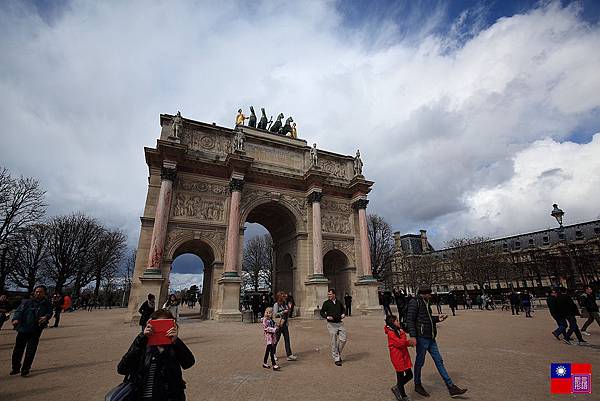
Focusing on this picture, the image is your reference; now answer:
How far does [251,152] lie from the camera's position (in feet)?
78.2

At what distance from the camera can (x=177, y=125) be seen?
20547 mm

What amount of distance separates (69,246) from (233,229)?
2655 cm

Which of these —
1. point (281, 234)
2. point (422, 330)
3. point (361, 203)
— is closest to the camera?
point (422, 330)

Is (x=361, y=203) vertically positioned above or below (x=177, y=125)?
below

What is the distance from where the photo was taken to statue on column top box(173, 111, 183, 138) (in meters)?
20.3

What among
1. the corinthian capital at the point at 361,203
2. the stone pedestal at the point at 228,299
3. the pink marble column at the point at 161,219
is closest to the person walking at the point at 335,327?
the stone pedestal at the point at 228,299

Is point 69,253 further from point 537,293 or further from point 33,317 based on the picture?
point 537,293

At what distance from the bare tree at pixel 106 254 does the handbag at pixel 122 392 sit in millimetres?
42174

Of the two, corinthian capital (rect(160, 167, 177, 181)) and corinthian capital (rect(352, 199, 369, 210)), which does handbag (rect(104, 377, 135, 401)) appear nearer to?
corinthian capital (rect(160, 167, 177, 181))

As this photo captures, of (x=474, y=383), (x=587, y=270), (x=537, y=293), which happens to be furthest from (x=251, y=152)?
(x=537, y=293)

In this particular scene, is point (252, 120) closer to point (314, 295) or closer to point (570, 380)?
point (314, 295)

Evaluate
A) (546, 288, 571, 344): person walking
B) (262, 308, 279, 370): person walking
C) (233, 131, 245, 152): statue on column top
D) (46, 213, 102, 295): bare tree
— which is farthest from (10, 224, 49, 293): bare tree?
(546, 288, 571, 344): person walking

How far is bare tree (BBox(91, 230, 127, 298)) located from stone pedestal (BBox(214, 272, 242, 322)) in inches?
1090

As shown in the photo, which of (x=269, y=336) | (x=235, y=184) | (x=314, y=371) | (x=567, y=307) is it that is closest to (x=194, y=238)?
(x=235, y=184)
